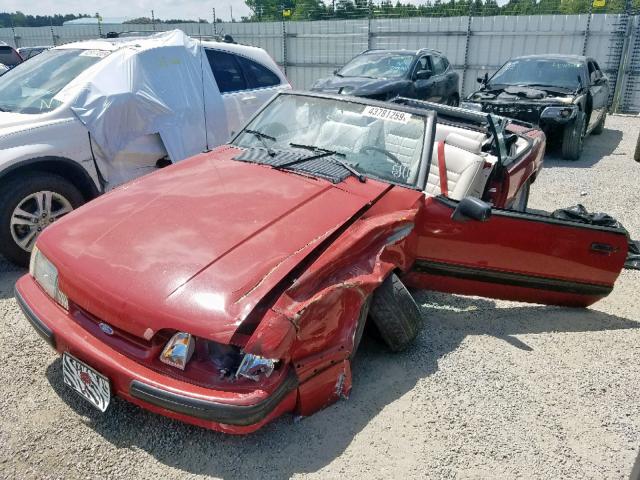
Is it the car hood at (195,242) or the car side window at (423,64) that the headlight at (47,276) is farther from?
the car side window at (423,64)

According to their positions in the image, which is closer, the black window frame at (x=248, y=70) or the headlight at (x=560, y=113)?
the black window frame at (x=248, y=70)

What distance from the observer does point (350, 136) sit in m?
3.42

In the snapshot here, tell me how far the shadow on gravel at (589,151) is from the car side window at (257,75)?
4888 millimetres

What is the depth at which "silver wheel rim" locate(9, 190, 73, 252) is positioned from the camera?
13.2 ft

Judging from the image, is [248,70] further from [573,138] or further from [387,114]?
[573,138]

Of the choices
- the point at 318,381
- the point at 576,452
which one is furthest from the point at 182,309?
the point at 576,452

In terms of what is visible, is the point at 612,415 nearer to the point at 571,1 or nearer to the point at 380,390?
the point at 380,390

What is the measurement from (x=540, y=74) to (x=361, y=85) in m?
3.38

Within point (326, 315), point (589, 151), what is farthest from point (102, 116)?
point (589, 151)

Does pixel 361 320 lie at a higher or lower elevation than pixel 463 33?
lower

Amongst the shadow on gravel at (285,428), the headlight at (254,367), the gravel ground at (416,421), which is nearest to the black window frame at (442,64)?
the gravel ground at (416,421)

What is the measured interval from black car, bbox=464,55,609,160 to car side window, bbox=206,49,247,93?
3412 millimetres

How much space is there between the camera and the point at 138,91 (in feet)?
15.7

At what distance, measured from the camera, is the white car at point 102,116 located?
4059mm
